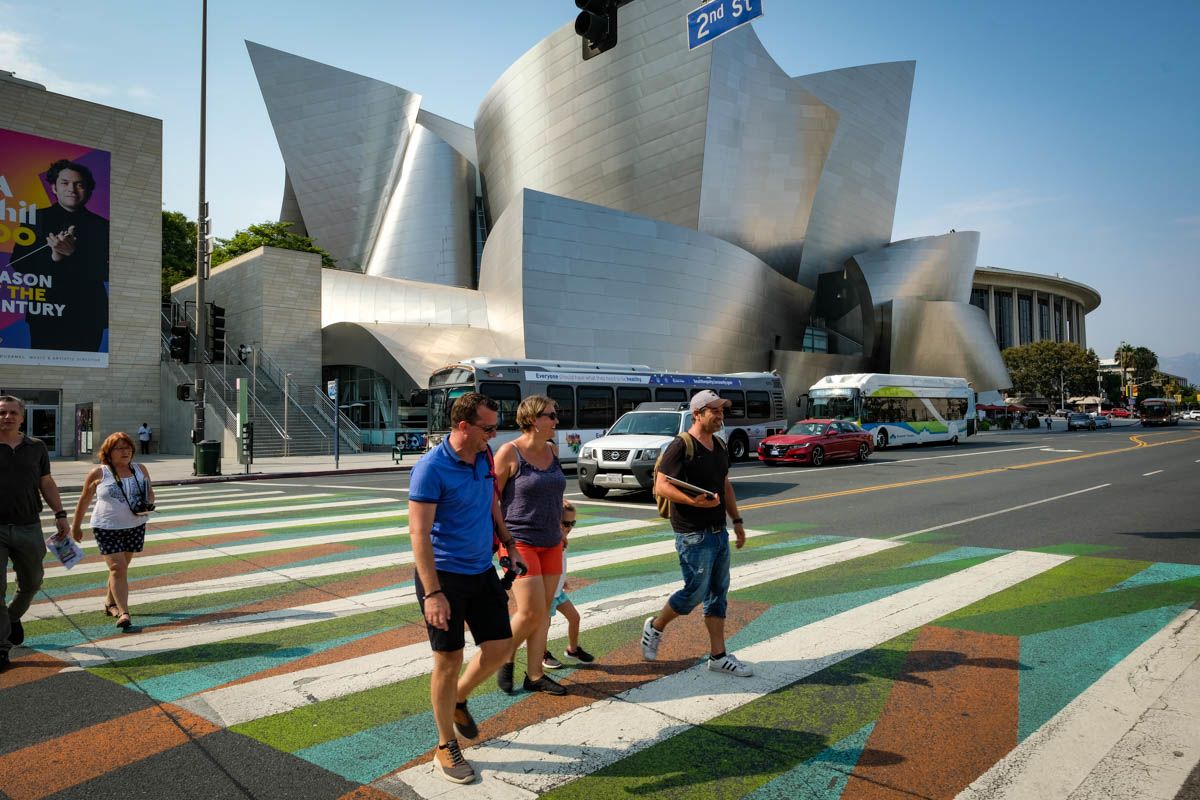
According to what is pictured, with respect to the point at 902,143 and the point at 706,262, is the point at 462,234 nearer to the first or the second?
the point at 706,262

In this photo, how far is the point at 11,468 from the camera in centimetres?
501

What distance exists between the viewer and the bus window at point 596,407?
2167 centimetres

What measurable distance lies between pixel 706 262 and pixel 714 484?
38.5m

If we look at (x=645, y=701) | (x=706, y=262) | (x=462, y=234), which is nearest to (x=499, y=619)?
(x=645, y=701)

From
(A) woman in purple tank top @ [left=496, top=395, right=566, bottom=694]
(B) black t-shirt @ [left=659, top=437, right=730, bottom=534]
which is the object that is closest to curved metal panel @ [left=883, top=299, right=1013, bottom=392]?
(B) black t-shirt @ [left=659, top=437, right=730, bottom=534]

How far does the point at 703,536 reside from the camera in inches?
175

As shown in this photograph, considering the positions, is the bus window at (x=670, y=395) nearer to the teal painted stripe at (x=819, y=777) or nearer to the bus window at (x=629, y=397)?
the bus window at (x=629, y=397)

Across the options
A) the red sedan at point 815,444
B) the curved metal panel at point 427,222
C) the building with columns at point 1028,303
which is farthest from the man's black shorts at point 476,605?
the building with columns at point 1028,303

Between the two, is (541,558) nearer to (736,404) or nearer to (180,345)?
(180,345)

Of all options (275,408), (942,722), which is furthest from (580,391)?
(275,408)

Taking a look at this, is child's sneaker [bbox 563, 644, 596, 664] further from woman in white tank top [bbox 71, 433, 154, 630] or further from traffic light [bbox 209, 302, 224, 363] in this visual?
traffic light [bbox 209, 302, 224, 363]

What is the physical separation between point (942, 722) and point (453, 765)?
250cm

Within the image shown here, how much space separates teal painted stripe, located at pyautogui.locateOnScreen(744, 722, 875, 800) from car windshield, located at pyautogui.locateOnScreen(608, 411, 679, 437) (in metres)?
10.8

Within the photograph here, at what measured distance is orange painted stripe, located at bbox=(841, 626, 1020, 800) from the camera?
312 centimetres
